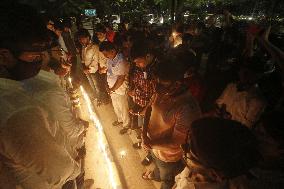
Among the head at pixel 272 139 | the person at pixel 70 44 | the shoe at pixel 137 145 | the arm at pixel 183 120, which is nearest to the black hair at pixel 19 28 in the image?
the arm at pixel 183 120

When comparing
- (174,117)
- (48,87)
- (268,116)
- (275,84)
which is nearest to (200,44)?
(275,84)

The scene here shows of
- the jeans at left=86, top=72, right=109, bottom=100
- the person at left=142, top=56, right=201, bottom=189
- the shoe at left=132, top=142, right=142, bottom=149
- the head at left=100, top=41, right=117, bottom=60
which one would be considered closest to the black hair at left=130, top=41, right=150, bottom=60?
the head at left=100, top=41, right=117, bottom=60

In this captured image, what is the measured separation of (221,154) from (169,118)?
1439mm

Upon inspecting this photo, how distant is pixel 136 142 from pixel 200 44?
15.0 ft

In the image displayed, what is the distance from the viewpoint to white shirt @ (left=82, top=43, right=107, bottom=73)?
663 cm

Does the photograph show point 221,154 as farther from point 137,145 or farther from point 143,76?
point 137,145

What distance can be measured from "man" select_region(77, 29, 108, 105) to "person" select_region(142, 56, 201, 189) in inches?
139

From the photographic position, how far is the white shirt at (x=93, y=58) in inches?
261

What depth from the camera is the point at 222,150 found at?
1875 mm

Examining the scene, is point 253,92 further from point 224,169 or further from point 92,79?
point 92,79

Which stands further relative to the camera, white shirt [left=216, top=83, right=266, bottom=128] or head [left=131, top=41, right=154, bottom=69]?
head [left=131, top=41, right=154, bottom=69]

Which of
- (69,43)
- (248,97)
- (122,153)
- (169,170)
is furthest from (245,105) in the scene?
(69,43)

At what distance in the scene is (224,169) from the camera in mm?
1874

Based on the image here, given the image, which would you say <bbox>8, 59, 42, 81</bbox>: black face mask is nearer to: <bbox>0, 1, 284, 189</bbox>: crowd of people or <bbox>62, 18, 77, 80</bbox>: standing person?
<bbox>0, 1, 284, 189</bbox>: crowd of people
